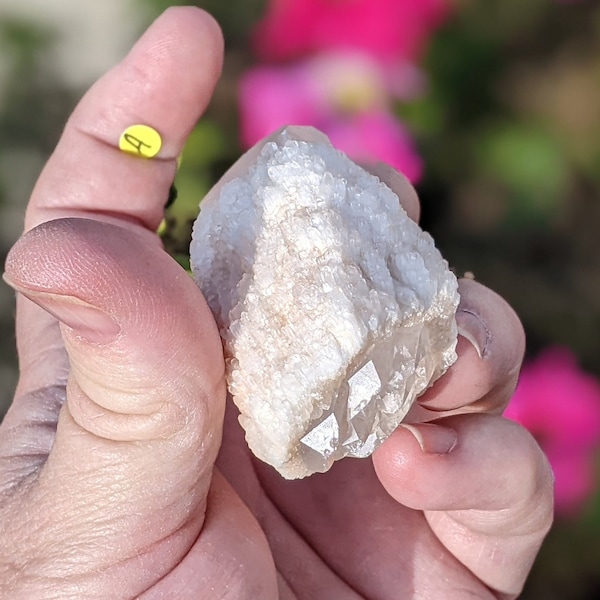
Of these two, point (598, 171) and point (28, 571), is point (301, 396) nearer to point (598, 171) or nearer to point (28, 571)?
point (28, 571)

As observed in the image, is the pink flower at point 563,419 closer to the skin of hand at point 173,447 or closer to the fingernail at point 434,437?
the skin of hand at point 173,447

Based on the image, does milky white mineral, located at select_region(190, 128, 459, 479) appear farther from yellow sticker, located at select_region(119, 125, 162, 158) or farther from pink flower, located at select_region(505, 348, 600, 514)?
pink flower, located at select_region(505, 348, 600, 514)

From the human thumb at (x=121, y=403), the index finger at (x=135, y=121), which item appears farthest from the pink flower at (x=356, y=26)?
the human thumb at (x=121, y=403)

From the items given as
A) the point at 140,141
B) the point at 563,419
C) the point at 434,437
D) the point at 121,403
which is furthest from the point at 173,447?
the point at 563,419

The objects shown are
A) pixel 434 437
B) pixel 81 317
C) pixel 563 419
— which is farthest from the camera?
pixel 563 419

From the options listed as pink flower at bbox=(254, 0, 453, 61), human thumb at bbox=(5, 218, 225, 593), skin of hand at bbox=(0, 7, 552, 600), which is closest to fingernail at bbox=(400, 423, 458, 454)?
skin of hand at bbox=(0, 7, 552, 600)

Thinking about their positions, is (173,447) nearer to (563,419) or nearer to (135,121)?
(135,121)
